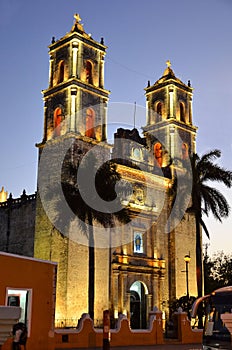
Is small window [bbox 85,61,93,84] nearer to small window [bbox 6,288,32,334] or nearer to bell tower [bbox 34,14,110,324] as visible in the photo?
bell tower [bbox 34,14,110,324]

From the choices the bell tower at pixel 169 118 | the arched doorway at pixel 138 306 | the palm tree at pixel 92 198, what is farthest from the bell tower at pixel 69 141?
the bell tower at pixel 169 118

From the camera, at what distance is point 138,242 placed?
124 ft

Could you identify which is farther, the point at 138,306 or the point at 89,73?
the point at 89,73

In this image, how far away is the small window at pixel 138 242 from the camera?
1476 inches

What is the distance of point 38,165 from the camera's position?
119 feet

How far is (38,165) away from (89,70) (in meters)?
8.06

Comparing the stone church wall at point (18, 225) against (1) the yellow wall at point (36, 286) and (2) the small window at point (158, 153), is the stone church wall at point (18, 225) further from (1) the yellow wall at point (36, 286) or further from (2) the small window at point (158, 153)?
(1) the yellow wall at point (36, 286)

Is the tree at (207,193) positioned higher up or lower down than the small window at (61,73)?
lower down

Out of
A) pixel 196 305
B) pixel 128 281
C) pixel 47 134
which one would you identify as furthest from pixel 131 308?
pixel 196 305

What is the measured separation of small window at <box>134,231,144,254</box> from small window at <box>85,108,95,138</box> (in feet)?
25.5

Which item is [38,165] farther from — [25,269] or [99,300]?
[25,269]

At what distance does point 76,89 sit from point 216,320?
25103mm

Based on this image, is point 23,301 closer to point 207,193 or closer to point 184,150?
point 207,193

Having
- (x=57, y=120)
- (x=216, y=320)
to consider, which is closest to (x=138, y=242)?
(x=57, y=120)
